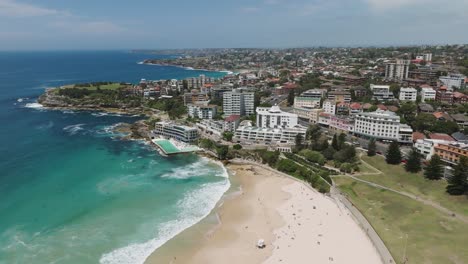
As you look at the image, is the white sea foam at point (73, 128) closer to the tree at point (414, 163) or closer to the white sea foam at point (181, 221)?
the white sea foam at point (181, 221)

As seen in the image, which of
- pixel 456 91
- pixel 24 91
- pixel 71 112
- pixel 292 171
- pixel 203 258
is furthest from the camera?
pixel 24 91

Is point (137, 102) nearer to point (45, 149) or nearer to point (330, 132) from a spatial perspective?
point (45, 149)

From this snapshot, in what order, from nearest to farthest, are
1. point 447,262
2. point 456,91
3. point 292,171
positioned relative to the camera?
point 447,262
point 292,171
point 456,91

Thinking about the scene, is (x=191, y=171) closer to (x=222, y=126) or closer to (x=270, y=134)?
(x=270, y=134)

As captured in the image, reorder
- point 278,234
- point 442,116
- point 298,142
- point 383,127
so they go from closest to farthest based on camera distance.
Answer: point 278,234 → point 298,142 → point 383,127 → point 442,116

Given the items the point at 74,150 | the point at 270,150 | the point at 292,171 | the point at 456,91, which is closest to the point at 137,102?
the point at 74,150

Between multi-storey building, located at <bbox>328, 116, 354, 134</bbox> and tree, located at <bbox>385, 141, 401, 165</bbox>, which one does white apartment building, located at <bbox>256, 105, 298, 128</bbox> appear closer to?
multi-storey building, located at <bbox>328, 116, 354, 134</bbox>

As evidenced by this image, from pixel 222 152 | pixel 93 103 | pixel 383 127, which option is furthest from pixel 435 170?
pixel 93 103
